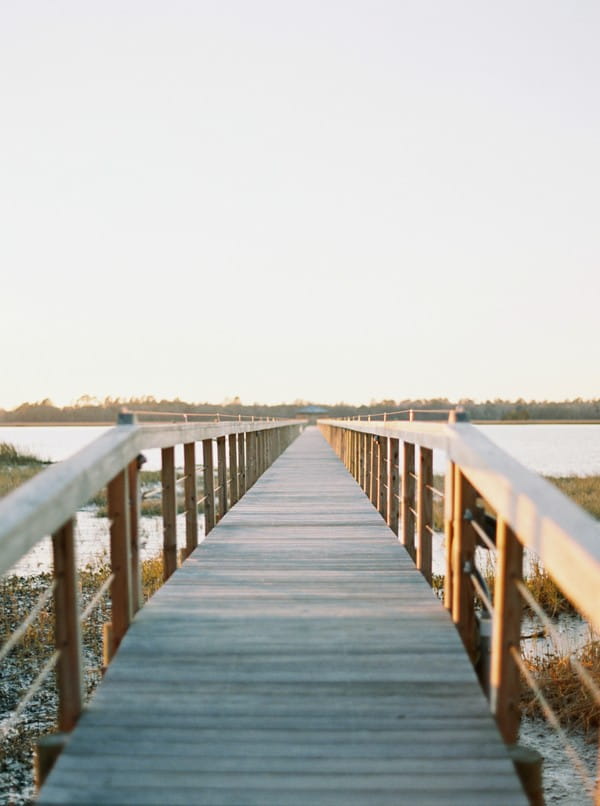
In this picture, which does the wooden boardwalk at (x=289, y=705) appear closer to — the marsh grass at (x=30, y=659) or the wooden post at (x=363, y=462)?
the marsh grass at (x=30, y=659)

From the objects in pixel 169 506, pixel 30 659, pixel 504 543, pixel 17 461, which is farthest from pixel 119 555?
pixel 17 461

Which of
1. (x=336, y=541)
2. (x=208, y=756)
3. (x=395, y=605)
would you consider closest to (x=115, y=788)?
(x=208, y=756)

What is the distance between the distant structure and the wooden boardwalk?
85.4m

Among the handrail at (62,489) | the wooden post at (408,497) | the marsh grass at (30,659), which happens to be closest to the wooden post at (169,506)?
the handrail at (62,489)

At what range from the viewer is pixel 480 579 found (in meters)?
2.80

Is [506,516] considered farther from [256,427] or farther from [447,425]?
[256,427]

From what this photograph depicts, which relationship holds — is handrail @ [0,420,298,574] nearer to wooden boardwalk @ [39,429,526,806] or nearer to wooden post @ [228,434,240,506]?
wooden boardwalk @ [39,429,526,806]

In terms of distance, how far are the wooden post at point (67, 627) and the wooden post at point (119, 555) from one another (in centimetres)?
52

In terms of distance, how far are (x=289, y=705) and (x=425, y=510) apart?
76.5 inches

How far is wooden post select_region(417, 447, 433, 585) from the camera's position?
13.4ft

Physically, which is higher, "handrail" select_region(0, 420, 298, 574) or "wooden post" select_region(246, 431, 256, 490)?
"handrail" select_region(0, 420, 298, 574)

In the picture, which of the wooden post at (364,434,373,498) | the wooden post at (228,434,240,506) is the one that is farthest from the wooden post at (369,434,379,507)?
the wooden post at (228,434,240,506)

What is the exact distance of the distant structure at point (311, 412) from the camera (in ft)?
294

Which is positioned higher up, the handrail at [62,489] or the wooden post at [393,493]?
the handrail at [62,489]
